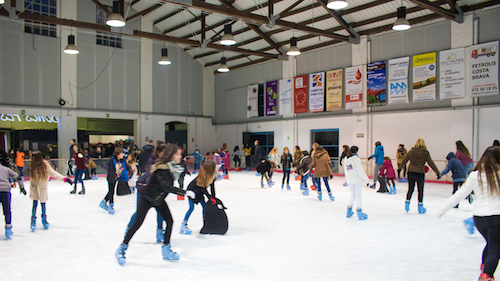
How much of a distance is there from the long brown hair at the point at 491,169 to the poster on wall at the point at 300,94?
15.3 meters

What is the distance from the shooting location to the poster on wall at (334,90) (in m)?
16.7

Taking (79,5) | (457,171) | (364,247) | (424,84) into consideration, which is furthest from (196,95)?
(364,247)

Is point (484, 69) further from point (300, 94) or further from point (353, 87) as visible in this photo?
point (300, 94)

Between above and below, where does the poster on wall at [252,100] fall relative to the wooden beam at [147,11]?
below

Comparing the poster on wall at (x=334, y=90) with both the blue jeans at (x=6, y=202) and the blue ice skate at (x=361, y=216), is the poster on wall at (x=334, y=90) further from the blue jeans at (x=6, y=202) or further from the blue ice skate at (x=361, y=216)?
the blue jeans at (x=6, y=202)

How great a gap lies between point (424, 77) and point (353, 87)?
3075mm

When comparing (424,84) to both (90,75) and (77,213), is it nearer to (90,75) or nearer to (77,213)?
(77,213)

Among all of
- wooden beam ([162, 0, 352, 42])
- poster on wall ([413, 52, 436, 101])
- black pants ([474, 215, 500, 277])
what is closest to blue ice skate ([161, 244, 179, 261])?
black pants ([474, 215, 500, 277])

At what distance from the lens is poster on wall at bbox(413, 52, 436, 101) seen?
44.8 ft

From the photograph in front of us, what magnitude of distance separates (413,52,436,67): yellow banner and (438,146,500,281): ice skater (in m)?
11.9

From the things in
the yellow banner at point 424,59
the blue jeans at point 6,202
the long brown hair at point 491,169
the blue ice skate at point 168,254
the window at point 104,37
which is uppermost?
the window at point 104,37

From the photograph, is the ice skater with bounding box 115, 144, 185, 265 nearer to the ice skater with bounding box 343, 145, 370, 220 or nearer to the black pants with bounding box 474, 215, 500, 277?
the black pants with bounding box 474, 215, 500, 277

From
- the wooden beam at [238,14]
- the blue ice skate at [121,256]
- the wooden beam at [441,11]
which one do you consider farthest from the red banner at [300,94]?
the blue ice skate at [121,256]

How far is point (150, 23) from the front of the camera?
68.0ft
